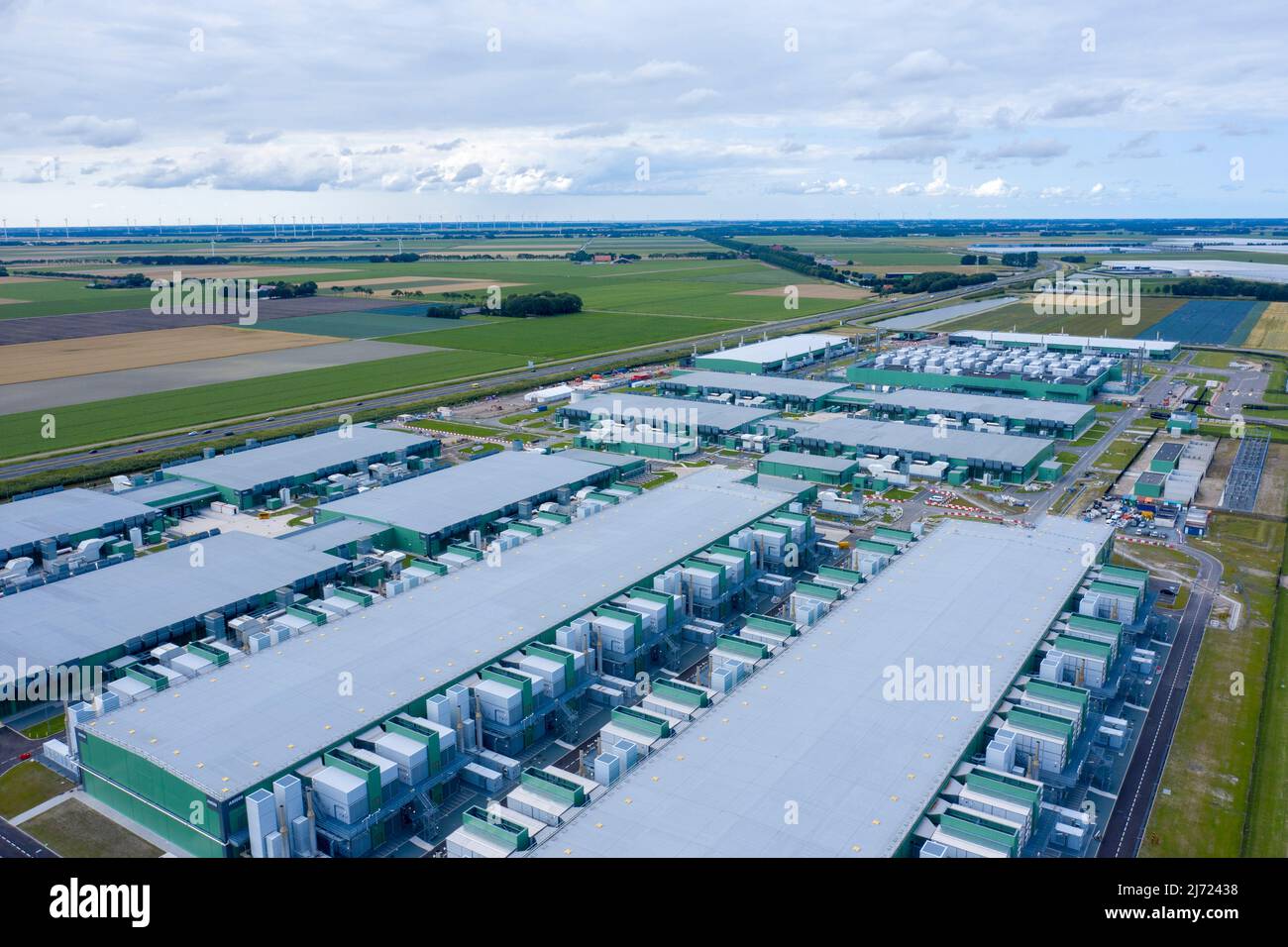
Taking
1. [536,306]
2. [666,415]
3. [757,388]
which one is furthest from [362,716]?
[536,306]

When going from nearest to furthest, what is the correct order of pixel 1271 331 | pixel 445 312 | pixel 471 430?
pixel 471 430
pixel 1271 331
pixel 445 312

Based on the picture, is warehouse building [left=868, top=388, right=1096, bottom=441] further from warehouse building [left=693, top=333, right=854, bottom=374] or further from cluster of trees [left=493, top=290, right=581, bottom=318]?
cluster of trees [left=493, top=290, right=581, bottom=318]

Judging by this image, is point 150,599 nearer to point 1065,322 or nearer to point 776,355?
point 776,355

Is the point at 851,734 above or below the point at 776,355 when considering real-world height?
below

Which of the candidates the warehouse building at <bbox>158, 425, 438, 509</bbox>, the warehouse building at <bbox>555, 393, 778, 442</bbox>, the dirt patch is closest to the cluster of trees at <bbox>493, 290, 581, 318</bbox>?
the warehouse building at <bbox>555, 393, 778, 442</bbox>

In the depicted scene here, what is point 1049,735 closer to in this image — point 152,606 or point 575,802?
point 575,802
